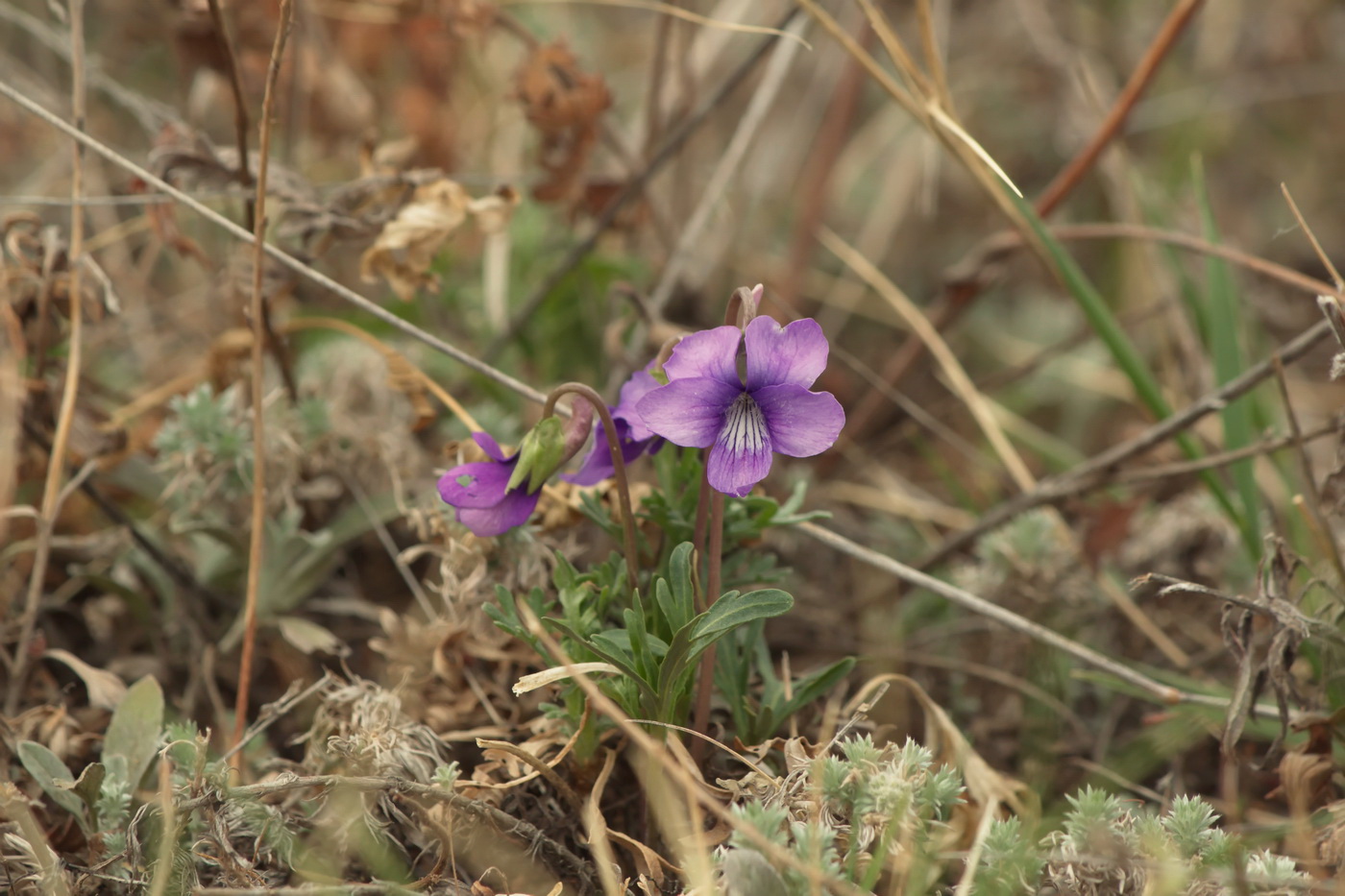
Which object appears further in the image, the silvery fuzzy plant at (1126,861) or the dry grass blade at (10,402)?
the dry grass blade at (10,402)

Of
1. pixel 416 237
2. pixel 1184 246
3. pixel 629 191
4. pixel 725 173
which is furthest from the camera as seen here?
pixel 725 173

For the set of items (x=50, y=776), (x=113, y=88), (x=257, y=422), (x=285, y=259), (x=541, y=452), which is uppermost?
(x=113, y=88)

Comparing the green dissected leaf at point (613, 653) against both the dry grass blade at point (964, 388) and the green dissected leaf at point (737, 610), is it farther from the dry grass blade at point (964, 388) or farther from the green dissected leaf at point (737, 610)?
the dry grass blade at point (964, 388)

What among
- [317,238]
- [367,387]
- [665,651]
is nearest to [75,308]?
[317,238]

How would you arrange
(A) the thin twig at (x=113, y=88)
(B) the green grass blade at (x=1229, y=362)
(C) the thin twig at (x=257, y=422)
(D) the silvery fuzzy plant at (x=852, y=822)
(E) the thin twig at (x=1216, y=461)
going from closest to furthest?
1. (D) the silvery fuzzy plant at (x=852, y=822)
2. (C) the thin twig at (x=257, y=422)
3. (E) the thin twig at (x=1216, y=461)
4. (B) the green grass blade at (x=1229, y=362)
5. (A) the thin twig at (x=113, y=88)

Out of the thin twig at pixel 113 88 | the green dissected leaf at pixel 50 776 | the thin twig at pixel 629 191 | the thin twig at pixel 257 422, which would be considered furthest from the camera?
the thin twig at pixel 629 191

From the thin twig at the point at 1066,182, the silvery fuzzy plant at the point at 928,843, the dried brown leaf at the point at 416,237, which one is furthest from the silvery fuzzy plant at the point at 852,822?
the thin twig at the point at 1066,182

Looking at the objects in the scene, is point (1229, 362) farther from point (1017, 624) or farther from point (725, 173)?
point (725, 173)

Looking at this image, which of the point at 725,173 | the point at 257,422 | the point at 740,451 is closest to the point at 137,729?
the point at 257,422
